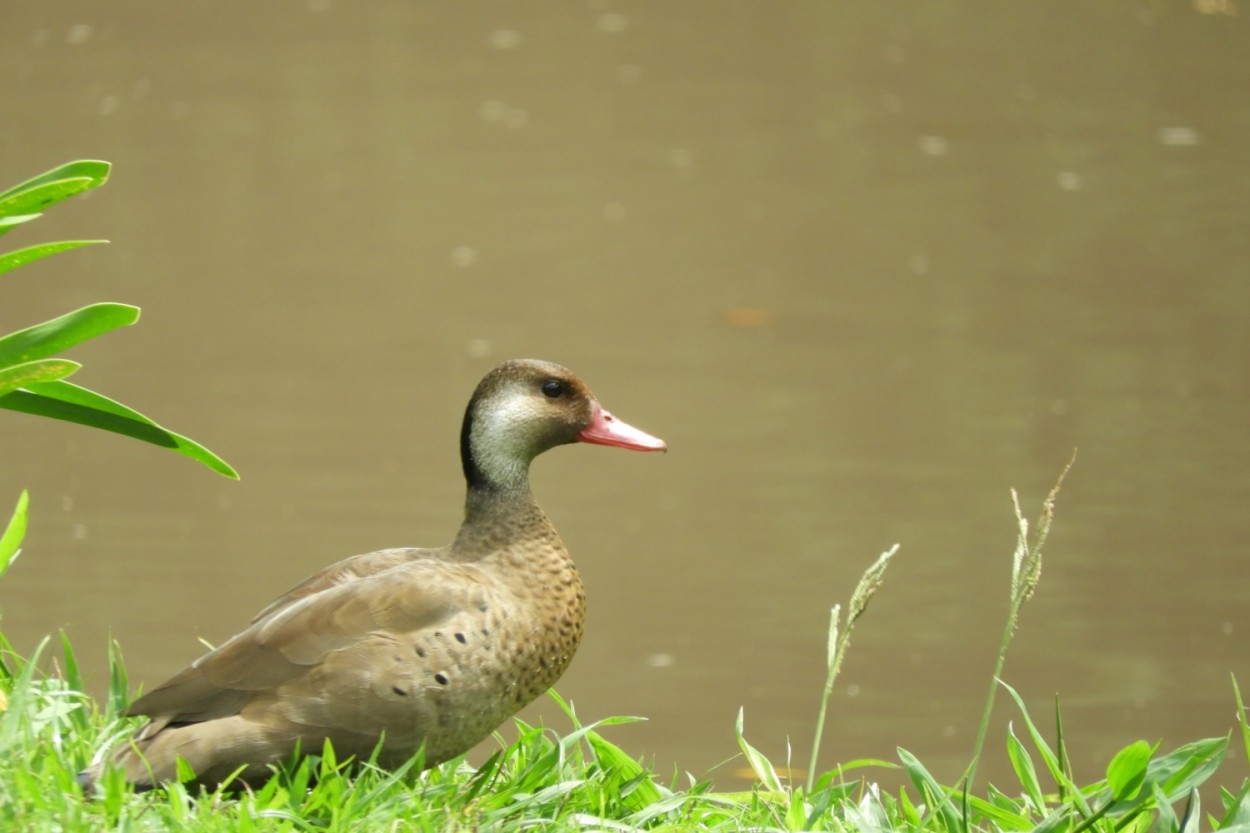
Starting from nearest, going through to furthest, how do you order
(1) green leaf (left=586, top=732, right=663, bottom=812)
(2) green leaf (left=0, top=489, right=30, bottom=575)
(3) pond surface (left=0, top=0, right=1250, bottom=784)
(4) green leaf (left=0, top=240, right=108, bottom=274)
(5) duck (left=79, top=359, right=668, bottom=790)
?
1. (5) duck (left=79, top=359, right=668, bottom=790)
2. (1) green leaf (left=586, top=732, right=663, bottom=812)
3. (4) green leaf (left=0, top=240, right=108, bottom=274)
4. (2) green leaf (left=0, top=489, right=30, bottom=575)
5. (3) pond surface (left=0, top=0, right=1250, bottom=784)

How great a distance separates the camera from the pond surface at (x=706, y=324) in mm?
6016

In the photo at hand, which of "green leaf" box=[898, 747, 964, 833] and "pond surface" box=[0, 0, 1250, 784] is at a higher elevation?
"green leaf" box=[898, 747, 964, 833]

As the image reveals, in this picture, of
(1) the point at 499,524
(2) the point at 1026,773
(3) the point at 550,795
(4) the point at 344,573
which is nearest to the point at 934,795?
(2) the point at 1026,773

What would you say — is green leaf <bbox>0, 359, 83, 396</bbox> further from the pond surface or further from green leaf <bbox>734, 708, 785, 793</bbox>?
the pond surface

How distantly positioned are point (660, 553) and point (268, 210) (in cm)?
398

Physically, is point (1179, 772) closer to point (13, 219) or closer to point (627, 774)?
point (627, 774)

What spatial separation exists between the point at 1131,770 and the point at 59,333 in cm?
214

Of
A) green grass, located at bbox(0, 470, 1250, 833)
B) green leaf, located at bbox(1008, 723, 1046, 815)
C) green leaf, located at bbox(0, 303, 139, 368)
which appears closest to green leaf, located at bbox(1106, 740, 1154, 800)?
green grass, located at bbox(0, 470, 1250, 833)

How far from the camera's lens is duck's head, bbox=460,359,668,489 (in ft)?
11.5

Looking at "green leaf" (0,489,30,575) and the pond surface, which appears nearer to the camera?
"green leaf" (0,489,30,575)

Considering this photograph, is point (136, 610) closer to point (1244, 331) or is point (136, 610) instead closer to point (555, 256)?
point (555, 256)

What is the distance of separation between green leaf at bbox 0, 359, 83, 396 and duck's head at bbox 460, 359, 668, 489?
0.76 meters

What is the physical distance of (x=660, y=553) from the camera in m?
6.60

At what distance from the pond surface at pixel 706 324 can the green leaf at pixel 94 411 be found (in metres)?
2.11
